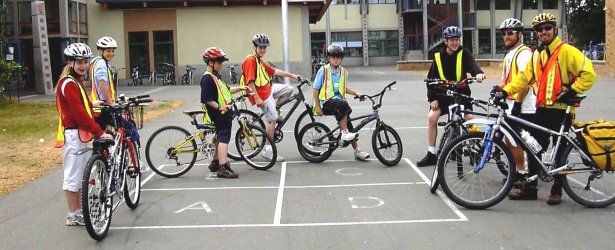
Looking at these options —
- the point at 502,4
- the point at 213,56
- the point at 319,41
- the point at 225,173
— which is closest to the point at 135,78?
the point at 225,173

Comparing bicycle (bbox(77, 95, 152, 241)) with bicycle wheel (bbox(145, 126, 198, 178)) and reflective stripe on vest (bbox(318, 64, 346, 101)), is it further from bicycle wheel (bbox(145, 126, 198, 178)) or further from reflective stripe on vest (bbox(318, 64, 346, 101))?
reflective stripe on vest (bbox(318, 64, 346, 101))

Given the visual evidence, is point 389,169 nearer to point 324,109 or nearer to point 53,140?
point 324,109

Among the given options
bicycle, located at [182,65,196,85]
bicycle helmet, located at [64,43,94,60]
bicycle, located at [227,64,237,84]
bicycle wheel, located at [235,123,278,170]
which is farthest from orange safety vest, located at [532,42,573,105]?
bicycle, located at [182,65,196,85]

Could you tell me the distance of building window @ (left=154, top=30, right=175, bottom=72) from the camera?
31.3 metres

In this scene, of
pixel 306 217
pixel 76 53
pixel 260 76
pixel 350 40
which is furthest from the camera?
pixel 350 40

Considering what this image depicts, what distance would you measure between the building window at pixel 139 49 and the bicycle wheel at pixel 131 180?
2577 cm

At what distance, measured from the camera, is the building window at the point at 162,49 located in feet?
103

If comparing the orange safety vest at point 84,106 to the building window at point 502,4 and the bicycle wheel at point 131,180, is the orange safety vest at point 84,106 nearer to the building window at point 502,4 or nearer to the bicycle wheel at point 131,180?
the bicycle wheel at point 131,180

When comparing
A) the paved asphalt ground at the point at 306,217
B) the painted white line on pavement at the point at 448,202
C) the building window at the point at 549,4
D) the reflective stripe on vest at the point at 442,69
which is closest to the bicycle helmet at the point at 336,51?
the reflective stripe on vest at the point at 442,69

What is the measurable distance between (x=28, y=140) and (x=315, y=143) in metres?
6.02

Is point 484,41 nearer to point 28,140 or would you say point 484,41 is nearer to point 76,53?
point 28,140

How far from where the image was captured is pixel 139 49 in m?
31.5

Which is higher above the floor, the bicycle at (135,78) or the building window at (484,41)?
the building window at (484,41)

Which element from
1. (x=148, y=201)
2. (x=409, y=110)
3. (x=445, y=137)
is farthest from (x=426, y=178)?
(x=409, y=110)
